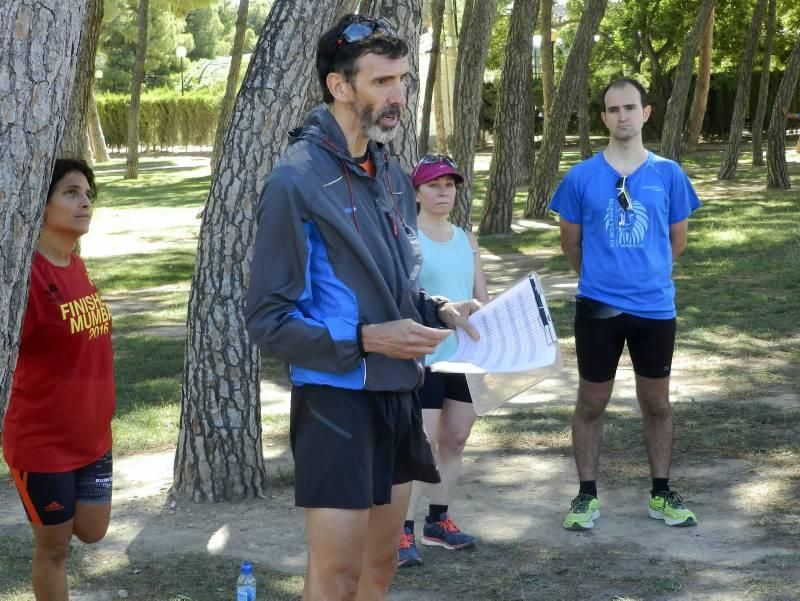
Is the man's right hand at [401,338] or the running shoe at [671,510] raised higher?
the man's right hand at [401,338]

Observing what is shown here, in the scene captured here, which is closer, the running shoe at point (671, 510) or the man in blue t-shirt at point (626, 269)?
the man in blue t-shirt at point (626, 269)

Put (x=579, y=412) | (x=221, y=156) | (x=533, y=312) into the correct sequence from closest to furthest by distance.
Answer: (x=533, y=312) < (x=579, y=412) < (x=221, y=156)

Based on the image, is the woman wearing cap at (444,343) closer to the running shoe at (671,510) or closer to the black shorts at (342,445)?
the running shoe at (671,510)

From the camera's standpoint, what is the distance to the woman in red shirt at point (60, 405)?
4199mm

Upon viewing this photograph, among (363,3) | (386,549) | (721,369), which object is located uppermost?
(363,3)

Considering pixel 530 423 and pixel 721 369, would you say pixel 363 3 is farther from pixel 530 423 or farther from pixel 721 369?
pixel 721 369

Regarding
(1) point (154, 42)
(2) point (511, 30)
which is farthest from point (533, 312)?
(1) point (154, 42)

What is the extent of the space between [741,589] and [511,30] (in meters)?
15.3

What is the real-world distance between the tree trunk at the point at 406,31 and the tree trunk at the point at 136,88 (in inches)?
995

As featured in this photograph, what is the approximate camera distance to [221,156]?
6434 millimetres

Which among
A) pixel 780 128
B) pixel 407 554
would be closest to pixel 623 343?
pixel 407 554

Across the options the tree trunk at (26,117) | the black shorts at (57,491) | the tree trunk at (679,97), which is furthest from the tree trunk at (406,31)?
the tree trunk at (679,97)

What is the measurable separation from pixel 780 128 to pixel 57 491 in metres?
20.6

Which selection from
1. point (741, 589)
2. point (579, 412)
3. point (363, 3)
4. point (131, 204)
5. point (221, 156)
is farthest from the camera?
point (131, 204)
